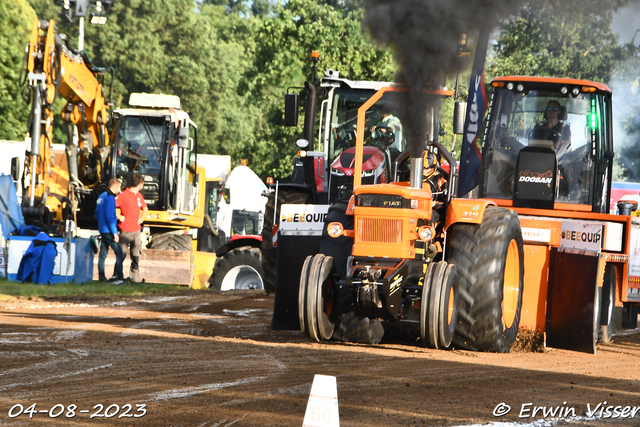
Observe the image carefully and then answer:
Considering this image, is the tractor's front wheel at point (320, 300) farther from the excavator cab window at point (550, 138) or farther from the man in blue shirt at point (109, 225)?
the man in blue shirt at point (109, 225)

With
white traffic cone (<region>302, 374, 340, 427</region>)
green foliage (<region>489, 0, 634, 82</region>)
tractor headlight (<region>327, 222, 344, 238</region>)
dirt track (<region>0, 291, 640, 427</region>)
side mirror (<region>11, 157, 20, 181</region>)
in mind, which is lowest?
dirt track (<region>0, 291, 640, 427</region>)

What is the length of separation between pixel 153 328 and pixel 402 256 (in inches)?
135

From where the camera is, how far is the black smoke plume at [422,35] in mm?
7559

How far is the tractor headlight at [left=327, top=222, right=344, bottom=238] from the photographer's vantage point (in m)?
7.80

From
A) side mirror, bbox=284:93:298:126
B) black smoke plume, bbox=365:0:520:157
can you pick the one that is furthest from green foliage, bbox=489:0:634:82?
black smoke plume, bbox=365:0:520:157

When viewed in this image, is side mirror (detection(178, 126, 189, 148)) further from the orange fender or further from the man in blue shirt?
the orange fender

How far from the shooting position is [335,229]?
25.7ft

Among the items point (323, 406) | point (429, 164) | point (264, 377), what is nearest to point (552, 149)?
point (429, 164)

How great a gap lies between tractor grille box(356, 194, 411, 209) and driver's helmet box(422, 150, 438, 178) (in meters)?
0.97

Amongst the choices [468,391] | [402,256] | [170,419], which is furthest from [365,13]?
[170,419]

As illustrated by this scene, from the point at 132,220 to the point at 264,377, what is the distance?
9015 millimetres

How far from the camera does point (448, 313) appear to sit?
7.39 m

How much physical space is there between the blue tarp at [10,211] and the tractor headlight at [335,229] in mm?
8823

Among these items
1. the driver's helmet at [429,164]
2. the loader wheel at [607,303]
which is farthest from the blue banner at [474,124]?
the loader wheel at [607,303]
